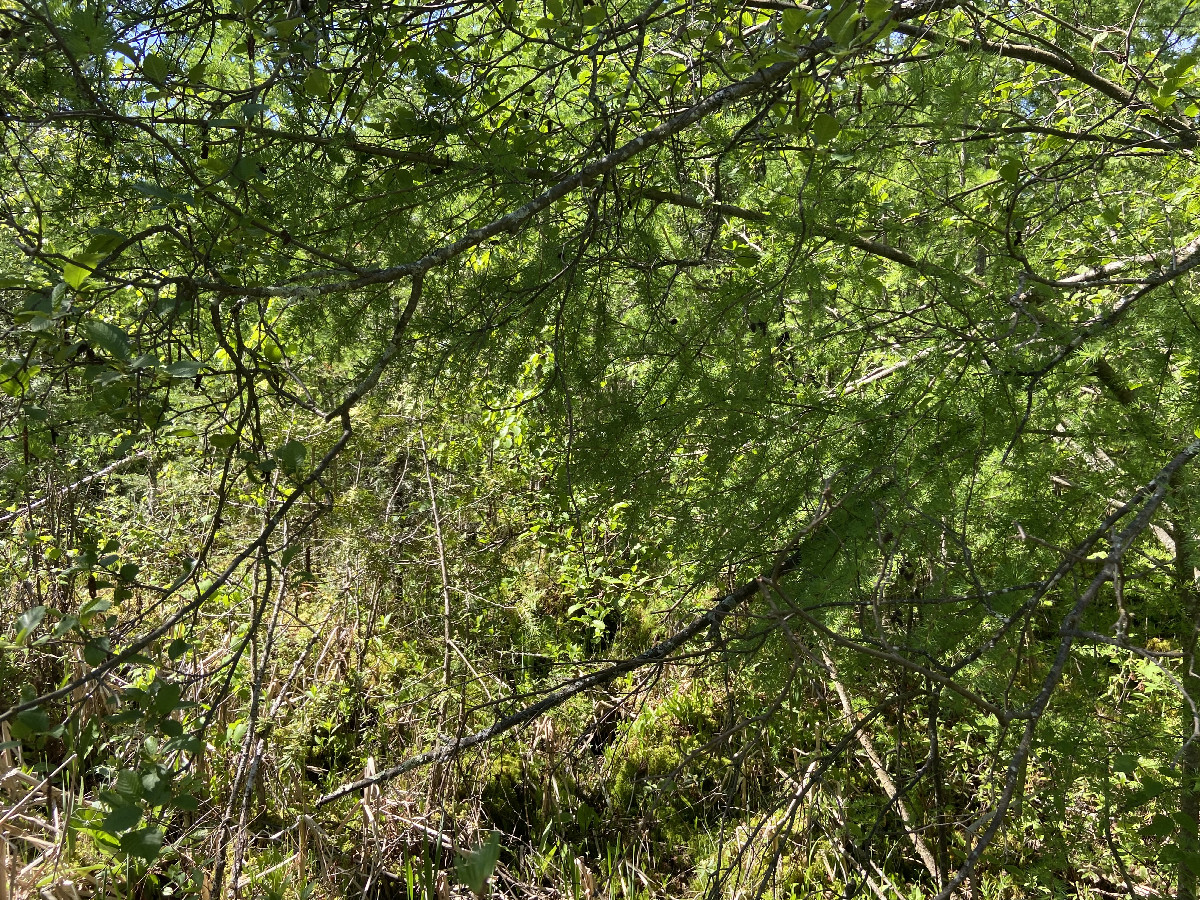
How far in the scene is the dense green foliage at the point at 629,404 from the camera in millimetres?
1568

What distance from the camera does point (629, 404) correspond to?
228 centimetres

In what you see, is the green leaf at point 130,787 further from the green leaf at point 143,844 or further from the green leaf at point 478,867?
the green leaf at point 478,867

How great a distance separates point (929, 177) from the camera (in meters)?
2.21

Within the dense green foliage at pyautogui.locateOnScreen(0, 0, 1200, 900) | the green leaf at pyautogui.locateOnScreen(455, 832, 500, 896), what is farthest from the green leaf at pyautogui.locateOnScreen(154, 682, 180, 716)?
the green leaf at pyautogui.locateOnScreen(455, 832, 500, 896)

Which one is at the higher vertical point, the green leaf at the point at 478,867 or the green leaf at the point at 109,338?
the green leaf at the point at 109,338

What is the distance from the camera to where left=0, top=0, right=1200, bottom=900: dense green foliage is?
1568mm

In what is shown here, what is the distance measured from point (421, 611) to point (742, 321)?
8.12 feet

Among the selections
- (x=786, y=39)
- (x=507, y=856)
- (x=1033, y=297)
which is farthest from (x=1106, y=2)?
(x=507, y=856)

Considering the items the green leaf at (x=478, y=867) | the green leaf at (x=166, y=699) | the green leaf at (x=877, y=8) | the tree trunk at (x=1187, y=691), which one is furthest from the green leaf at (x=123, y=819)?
the tree trunk at (x=1187, y=691)

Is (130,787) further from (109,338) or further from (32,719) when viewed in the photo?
(109,338)

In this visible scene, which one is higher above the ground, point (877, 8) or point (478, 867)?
point (877, 8)

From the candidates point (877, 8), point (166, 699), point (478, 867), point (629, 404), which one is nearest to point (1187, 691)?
point (629, 404)

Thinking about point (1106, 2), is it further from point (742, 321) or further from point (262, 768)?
point (262, 768)

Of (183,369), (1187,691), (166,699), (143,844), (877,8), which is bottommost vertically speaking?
(1187,691)
